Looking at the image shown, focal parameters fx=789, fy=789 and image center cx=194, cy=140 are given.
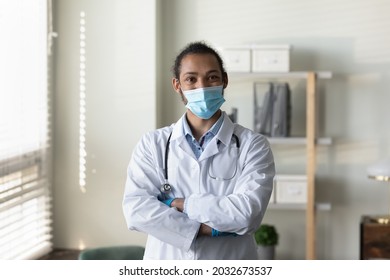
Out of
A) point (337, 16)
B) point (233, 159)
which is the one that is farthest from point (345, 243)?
point (233, 159)

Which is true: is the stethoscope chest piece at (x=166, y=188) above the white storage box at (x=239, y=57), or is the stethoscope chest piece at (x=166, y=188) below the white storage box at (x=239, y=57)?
below

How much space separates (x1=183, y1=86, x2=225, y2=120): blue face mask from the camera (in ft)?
6.00

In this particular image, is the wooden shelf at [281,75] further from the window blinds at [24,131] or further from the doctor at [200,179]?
the doctor at [200,179]

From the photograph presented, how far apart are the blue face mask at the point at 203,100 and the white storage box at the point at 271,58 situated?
230cm

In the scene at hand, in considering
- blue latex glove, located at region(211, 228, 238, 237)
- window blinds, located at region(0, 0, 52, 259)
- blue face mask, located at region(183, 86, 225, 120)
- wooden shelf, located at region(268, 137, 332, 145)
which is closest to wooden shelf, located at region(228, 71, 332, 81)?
wooden shelf, located at region(268, 137, 332, 145)

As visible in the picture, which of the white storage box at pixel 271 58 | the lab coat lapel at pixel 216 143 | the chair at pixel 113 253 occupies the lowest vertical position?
the chair at pixel 113 253

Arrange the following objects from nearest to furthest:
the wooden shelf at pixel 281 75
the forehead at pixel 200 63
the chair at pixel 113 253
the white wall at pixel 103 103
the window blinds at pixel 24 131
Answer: the forehead at pixel 200 63, the chair at pixel 113 253, the window blinds at pixel 24 131, the wooden shelf at pixel 281 75, the white wall at pixel 103 103

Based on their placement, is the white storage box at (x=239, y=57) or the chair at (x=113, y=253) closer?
the chair at (x=113, y=253)

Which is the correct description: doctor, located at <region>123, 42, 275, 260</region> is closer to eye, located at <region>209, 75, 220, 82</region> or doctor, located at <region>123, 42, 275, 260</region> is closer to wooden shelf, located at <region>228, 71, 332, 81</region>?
eye, located at <region>209, 75, 220, 82</region>

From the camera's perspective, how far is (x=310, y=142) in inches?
163

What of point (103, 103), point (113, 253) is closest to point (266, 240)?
point (103, 103)

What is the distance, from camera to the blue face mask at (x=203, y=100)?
1.83 metres

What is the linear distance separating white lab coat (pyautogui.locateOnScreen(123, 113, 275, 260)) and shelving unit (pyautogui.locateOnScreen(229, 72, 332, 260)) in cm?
229

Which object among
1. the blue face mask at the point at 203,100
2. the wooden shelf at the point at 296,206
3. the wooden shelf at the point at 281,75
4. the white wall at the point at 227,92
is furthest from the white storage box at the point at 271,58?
the blue face mask at the point at 203,100
